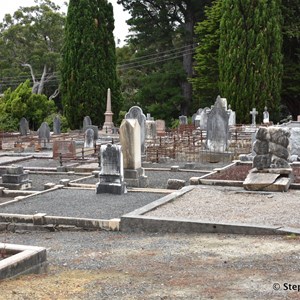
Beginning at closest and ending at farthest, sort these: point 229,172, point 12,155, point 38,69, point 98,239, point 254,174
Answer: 1. point 98,239
2. point 254,174
3. point 229,172
4. point 12,155
5. point 38,69

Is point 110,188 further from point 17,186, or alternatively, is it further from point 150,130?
point 150,130

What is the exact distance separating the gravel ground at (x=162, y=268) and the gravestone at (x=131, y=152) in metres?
5.58

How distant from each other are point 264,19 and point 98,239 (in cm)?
3051

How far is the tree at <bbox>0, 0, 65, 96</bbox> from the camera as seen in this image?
58781 mm

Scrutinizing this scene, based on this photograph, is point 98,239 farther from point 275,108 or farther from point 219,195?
point 275,108

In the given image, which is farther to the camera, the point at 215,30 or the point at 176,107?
the point at 176,107

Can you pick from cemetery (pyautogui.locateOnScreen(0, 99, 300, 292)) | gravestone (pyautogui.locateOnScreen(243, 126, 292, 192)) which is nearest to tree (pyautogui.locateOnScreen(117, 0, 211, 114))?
cemetery (pyautogui.locateOnScreen(0, 99, 300, 292))

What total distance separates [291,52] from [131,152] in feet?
100

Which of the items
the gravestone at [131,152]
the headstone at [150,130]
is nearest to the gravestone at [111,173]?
the gravestone at [131,152]

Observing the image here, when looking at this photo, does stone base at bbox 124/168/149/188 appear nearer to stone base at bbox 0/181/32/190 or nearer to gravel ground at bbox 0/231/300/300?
stone base at bbox 0/181/32/190

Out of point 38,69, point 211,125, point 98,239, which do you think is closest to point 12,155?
point 211,125

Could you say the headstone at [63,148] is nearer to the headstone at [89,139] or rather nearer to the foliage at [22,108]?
the headstone at [89,139]

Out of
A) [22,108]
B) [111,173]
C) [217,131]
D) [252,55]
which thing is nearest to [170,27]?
[252,55]

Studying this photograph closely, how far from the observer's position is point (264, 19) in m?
36.7
